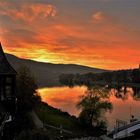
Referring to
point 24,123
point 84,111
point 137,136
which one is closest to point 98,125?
point 84,111

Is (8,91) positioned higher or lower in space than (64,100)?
higher

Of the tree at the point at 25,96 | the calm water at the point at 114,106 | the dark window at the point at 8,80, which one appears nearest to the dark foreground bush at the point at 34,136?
the dark window at the point at 8,80

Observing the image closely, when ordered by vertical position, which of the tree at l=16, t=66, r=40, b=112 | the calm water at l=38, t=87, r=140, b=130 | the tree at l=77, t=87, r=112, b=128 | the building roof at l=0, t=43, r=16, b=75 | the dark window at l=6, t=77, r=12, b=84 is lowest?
the calm water at l=38, t=87, r=140, b=130

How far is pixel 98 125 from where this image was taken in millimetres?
56031

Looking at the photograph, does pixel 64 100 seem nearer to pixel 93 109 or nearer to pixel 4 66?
pixel 93 109

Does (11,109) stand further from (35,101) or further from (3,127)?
(35,101)

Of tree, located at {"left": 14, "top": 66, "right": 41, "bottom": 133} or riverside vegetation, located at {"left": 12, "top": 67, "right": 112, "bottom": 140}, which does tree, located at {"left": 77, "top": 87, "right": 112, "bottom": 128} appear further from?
tree, located at {"left": 14, "top": 66, "right": 41, "bottom": 133}

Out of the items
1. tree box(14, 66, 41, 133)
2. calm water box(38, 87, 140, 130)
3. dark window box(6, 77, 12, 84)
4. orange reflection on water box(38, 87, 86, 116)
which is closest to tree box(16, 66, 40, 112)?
tree box(14, 66, 41, 133)

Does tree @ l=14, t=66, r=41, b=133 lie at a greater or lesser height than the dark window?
lesser

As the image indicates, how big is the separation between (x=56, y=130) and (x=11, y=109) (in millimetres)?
30997

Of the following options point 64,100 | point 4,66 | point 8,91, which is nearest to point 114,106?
point 64,100

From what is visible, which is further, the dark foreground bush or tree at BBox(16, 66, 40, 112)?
tree at BBox(16, 66, 40, 112)

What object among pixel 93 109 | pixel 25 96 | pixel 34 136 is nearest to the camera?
pixel 34 136

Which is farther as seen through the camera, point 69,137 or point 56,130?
point 56,130
